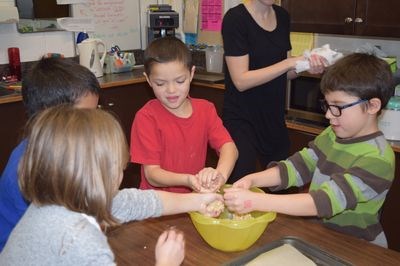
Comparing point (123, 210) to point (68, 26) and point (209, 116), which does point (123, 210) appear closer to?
point (209, 116)

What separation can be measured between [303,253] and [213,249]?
232mm

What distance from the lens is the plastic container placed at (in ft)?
11.2

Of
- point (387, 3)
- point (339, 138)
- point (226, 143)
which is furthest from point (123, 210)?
point (387, 3)

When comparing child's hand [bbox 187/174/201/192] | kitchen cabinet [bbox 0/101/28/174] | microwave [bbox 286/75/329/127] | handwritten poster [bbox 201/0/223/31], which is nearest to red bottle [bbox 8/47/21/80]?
kitchen cabinet [bbox 0/101/28/174]

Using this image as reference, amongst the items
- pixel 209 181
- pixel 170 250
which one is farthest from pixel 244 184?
pixel 170 250

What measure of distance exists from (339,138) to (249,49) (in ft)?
2.32

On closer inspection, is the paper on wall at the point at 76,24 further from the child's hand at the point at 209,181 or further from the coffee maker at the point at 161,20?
the child's hand at the point at 209,181

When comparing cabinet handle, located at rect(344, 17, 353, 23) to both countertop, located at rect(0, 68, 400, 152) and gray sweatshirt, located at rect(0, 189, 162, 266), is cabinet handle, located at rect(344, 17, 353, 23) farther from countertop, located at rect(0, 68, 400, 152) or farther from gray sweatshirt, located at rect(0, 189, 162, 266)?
gray sweatshirt, located at rect(0, 189, 162, 266)

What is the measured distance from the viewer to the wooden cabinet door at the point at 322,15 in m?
2.44

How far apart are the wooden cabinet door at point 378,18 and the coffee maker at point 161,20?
1.61m

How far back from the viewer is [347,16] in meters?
2.44

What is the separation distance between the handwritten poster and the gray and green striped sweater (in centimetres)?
226

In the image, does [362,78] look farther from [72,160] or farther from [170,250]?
[72,160]

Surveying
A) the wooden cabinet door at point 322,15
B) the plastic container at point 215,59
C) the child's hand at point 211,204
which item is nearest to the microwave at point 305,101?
the wooden cabinet door at point 322,15
